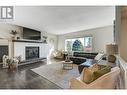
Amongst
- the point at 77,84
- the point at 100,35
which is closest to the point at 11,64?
the point at 77,84

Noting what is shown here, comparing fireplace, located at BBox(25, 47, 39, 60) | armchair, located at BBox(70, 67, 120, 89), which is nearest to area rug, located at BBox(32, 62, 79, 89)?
armchair, located at BBox(70, 67, 120, 89)

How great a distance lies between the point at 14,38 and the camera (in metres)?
6.99

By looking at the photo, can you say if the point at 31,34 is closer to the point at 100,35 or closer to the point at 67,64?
the point at 67,64

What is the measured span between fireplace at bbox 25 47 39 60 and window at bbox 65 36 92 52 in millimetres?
2768

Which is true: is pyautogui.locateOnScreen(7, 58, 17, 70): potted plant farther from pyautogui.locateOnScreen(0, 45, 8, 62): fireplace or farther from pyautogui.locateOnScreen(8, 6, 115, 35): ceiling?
pyautogui.locateOnScreen(8, 6, 115, 35): ceiling

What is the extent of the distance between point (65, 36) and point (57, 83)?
714cm

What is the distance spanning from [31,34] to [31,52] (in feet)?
3.58

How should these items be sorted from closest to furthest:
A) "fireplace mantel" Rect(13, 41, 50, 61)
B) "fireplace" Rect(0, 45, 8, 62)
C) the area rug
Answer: the area rug < "fireplace" Rect(0, 45, 8, 62) < "fireplace mantel" Rect(13, 41, 50, 61)

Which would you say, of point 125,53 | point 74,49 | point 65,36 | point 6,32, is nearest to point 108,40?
point 74,49

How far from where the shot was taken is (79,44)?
928cm

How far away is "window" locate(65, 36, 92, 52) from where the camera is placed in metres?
8.65

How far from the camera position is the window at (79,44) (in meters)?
8.65

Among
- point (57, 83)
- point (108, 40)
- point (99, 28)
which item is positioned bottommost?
point (57, 83)
